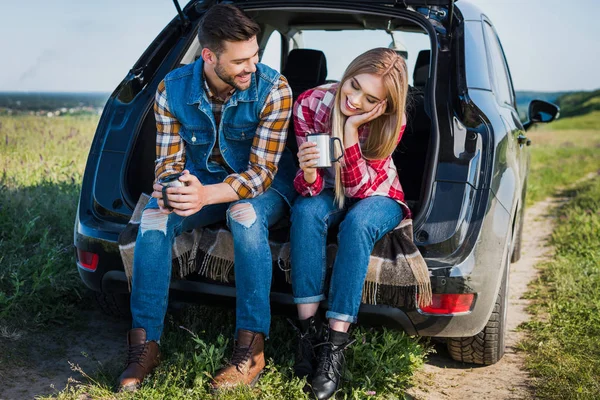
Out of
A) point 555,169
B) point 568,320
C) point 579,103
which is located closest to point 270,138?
point 568,320

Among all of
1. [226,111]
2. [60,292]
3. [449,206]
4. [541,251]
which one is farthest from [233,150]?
[541,251]

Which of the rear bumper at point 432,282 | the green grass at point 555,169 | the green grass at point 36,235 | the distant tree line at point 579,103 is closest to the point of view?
the rear bumper at point 432,282

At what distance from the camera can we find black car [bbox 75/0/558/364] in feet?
8.31

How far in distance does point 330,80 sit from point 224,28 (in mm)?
1596

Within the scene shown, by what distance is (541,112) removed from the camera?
14.8 feet

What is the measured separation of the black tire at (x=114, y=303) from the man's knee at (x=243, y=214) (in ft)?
2.92

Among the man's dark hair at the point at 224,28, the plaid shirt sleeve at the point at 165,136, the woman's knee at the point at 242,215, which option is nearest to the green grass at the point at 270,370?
the woman's knee at the point at 242,215

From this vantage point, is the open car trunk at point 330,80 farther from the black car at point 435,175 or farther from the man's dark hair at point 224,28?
the man's dark hair at point 224,28

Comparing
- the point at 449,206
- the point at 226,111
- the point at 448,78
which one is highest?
the point at 448,78

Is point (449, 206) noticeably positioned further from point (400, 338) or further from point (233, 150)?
point (233, 150)

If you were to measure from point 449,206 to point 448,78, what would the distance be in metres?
0.60

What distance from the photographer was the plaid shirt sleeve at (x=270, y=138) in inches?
109

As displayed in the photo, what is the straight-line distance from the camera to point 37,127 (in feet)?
28.6

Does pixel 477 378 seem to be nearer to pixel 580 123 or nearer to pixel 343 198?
pixel 343 198
